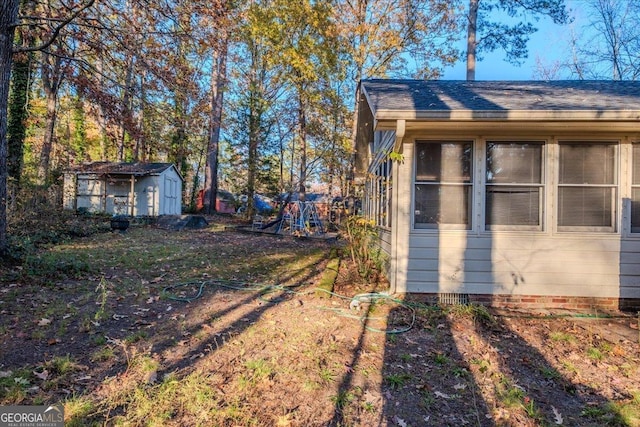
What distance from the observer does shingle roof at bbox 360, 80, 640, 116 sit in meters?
4.72

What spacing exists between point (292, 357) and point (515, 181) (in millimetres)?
4004

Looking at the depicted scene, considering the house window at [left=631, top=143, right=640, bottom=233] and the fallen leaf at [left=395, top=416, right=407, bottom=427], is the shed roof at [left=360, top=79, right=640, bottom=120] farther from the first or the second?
the fallen leaf at [left=395, top=416, right=407, bottom=427]

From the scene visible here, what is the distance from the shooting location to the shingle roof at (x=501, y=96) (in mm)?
4719

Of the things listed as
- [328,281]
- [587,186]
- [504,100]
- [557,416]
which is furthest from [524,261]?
[328,281]

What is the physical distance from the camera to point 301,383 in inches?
117

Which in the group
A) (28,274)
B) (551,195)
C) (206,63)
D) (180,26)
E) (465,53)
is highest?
(206,63)

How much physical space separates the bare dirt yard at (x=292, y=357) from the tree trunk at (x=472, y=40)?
43.0 ft

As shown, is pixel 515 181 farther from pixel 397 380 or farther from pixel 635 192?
pixel 397 380

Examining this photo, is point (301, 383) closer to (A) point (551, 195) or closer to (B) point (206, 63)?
(A) point (551, 195)

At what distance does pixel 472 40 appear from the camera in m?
15.6

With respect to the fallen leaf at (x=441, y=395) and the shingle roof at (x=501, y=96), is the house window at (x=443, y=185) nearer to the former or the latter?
the shingle roof at (x=501, y=96)

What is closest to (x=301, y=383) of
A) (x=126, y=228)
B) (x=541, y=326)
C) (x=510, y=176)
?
(x=541, y=326)

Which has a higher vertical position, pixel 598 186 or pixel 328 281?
pixel 598 186

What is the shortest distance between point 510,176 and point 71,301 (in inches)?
247
